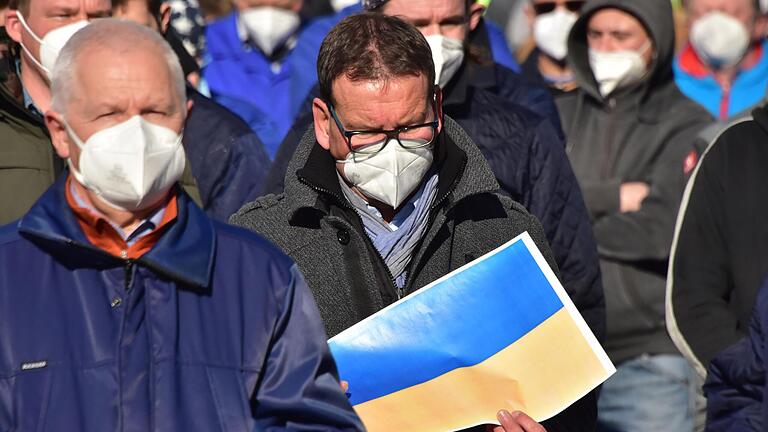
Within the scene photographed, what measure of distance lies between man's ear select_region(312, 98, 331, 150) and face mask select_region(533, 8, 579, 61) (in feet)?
18.2

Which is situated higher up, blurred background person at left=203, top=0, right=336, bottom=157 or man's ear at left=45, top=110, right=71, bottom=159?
man's ear at left=45, top=110, right=71, bottom=159

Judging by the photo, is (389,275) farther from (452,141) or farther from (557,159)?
(557,159)

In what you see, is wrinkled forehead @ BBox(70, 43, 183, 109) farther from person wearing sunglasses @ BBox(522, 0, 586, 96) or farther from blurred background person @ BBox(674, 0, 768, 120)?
blurred background person @ BBox(674, 0, 768, 120)

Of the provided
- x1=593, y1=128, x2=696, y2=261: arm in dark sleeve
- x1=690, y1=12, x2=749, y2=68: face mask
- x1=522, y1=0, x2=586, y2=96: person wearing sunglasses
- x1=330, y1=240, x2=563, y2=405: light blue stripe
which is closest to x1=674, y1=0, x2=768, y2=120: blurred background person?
x1=690, y1=12, x2=749, y2=68: face mask

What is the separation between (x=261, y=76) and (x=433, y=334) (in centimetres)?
597

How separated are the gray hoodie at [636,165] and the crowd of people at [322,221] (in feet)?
0.04

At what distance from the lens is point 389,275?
5.15 m

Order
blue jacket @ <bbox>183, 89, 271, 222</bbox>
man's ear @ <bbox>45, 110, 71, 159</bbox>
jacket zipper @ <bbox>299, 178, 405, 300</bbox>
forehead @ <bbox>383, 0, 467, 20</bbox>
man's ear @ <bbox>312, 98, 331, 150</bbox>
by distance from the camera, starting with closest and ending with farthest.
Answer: man's ear @ <bbox>45, 110, 71, 159</bbox> → jacket zipper @ <bbox>299, 178, 405, 300</bbox> → man's ear @ <bbox>312, 98, 331, 150</bbox> → forehead @ <bbox>383, 0, 467, 20</bbox> → blue jacket @ <bbox>183, 89, 271, 222</bbox>

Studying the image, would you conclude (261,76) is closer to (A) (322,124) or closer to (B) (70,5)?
(B) (70,5)

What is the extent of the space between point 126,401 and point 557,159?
9.07 feet

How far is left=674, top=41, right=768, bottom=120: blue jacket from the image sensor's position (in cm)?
1088

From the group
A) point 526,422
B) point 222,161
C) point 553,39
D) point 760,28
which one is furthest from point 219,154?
point 760,28

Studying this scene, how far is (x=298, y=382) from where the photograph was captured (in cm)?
417

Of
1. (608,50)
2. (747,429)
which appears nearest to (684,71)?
(608,50)
